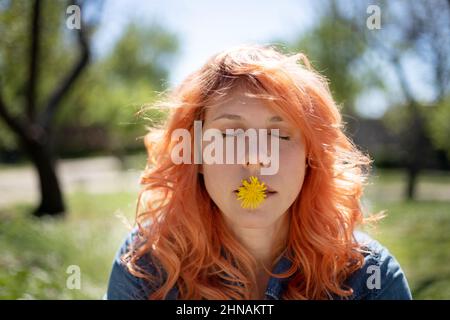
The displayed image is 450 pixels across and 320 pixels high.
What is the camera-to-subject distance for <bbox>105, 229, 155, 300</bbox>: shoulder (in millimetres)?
1413

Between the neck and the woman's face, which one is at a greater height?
the woman's face

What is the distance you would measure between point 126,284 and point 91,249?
4.44 metres

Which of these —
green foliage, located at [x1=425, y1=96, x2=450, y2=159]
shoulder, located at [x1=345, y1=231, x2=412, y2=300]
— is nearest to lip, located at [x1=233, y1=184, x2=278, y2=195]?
shoulder, located at [x1=345, y1=231, x2=412, y2=300]

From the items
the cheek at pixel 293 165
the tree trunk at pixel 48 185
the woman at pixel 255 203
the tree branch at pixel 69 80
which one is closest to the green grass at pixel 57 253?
the tree trunk at pixel 48 185

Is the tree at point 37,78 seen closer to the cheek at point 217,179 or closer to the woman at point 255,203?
the woman at point 255,203

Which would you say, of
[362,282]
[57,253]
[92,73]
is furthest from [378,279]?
[92,73]

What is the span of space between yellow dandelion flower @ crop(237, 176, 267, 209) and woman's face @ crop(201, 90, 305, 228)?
0.02 meters

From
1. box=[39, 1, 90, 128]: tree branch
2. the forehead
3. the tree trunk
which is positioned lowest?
the tree trunk

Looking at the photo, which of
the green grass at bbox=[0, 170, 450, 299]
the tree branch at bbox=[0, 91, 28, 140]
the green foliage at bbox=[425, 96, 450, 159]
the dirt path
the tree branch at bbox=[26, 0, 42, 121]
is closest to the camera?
the green grass at bbox=[0, 170, 450, 299]

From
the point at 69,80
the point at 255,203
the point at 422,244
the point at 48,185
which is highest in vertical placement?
the point at 69,80

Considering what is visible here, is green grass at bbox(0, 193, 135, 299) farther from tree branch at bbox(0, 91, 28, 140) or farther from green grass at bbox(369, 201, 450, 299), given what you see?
green grass at bbox(369, 201, 450, 299)

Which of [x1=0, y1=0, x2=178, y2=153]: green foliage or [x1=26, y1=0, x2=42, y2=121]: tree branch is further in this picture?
[x1=0, y1=0, x2=178, y2=153]: green foliage

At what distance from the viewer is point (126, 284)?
4.67 feet

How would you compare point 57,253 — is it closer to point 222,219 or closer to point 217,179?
point 222,219
